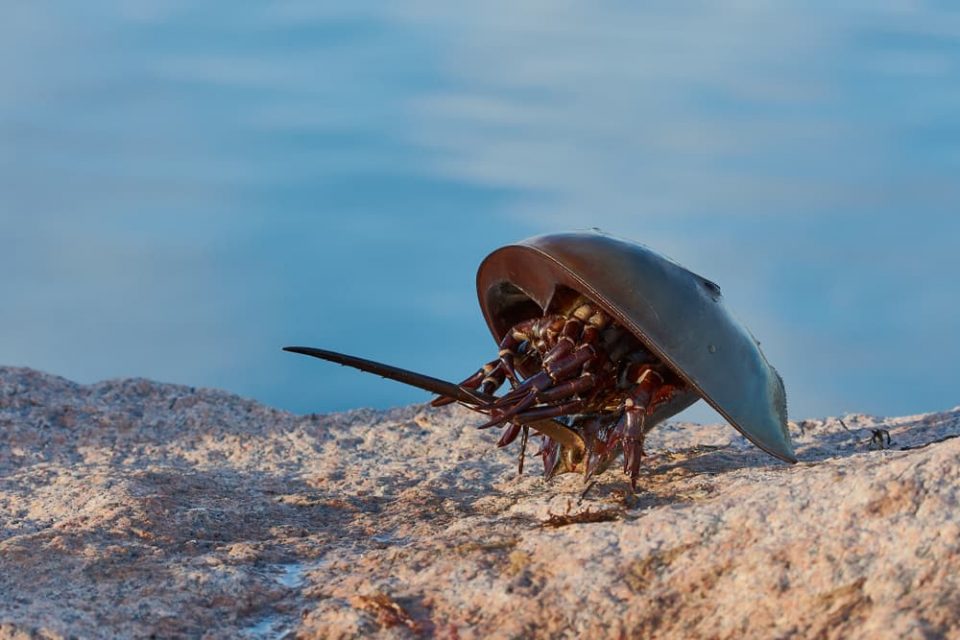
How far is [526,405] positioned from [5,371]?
5536 mm

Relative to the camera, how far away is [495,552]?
4043mm

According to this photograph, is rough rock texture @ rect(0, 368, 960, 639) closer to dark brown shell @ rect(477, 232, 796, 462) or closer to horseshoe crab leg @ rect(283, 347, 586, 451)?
dark brown shell @ rect(477, 232, 796, 462)

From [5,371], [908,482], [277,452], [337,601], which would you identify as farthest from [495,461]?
[5,371]

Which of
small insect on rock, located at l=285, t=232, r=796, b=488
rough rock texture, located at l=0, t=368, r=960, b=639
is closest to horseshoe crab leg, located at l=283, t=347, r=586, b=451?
small insect on rock, located at l=285, t=232, r=796, b=488

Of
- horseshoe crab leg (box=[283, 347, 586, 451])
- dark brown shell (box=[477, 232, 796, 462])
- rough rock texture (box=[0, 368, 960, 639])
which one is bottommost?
rough rock texture (box=[0, 368, 960, 639])

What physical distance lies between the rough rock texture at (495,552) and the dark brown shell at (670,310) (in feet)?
1.02

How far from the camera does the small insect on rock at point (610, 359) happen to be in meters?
4.72

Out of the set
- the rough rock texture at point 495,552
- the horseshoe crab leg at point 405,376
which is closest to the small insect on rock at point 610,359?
the horseshoe crab leg at point 405,376

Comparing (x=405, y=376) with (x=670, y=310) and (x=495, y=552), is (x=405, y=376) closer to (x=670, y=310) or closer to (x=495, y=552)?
(x=495, y=552)

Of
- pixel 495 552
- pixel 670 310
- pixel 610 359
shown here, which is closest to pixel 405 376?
pixel 495 552

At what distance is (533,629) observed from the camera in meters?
3.57

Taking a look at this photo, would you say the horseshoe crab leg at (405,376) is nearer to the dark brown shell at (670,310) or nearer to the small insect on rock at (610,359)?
the small insect on rock at (610,359)

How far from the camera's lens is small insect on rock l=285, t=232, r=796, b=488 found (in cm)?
472

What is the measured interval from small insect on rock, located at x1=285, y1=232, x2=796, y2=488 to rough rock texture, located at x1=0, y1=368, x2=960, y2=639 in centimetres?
27
